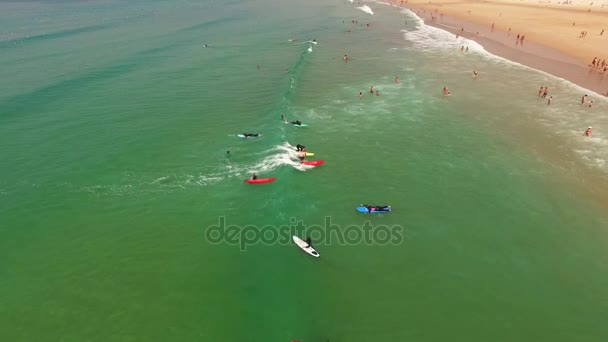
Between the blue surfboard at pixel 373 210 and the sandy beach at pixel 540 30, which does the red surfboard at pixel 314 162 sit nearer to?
the blue surfboard at pixel 373 210

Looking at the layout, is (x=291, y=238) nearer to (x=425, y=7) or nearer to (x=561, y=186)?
(x=561, y=186)

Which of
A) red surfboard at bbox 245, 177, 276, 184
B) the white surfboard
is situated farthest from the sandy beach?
the white surfboard

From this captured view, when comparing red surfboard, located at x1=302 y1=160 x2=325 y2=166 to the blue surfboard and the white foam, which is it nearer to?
the blue surfboard

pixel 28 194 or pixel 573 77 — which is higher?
pixel 573 77

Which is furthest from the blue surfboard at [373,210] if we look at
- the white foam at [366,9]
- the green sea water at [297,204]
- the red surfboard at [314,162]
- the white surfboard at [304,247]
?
the white foam at [366,9]

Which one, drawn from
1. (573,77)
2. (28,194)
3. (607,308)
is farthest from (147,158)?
(573,77)

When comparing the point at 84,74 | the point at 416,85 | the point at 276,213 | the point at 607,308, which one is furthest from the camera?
the point at 84,74
